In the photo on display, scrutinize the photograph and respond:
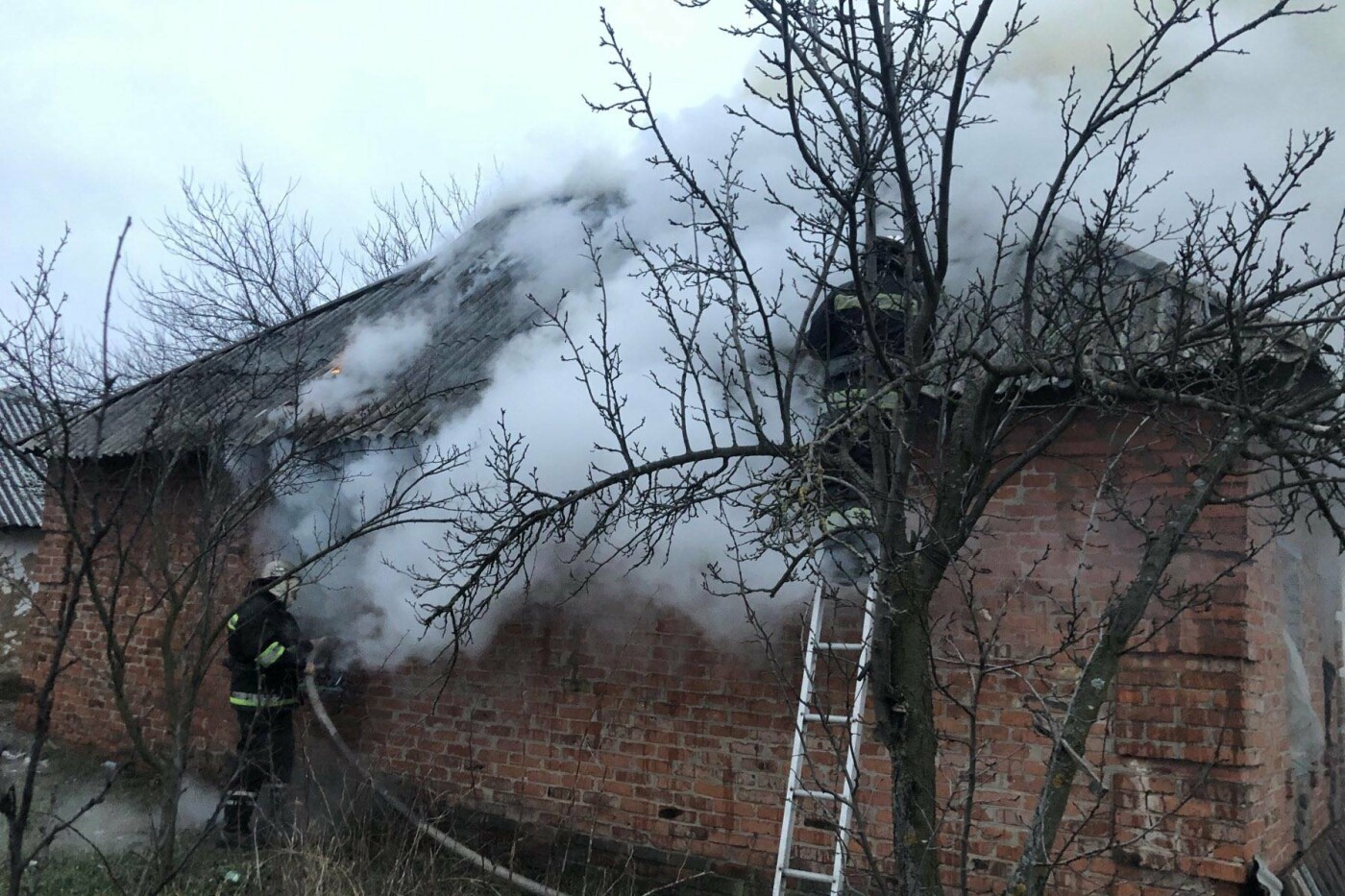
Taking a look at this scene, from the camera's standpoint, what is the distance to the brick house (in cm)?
402

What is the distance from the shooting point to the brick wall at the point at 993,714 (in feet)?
13.2

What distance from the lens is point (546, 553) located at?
5.77 m

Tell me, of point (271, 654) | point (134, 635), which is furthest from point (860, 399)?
point (134, 635)

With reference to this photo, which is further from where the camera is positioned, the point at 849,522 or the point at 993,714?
the point at 993,714

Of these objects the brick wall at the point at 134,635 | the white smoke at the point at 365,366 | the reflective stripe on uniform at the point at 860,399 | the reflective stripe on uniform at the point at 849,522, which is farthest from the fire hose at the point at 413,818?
the reflective stripe on uniform at the point at 849,522

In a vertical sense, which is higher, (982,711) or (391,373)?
(391,373)

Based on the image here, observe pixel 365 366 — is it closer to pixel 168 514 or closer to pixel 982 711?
pixel 168 514

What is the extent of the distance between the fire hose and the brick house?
144 millimetres

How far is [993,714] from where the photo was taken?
14.4 feet

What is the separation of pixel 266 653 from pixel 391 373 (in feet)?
6.99

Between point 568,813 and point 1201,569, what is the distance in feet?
10.9

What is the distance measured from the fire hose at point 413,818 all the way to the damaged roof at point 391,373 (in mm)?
1711

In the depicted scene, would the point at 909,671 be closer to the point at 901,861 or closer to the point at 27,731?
the point at 901,861

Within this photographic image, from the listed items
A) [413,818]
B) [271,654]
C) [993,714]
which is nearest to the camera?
[993,714]
